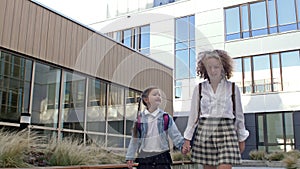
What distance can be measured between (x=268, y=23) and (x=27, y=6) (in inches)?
488

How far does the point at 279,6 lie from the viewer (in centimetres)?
1606

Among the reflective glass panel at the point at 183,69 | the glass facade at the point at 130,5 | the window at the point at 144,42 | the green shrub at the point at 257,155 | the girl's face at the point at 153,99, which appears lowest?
the green shrub at the point at 257,155

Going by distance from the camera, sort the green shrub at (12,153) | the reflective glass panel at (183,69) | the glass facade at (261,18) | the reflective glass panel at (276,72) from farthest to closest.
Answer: the glass facade at (261,18)
the reflective glass panel at (276,72)
the reflective glass panel at (183,69)
the green shrub at (12,153)

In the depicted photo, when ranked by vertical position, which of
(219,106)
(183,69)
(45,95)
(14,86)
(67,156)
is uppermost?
(183,69)

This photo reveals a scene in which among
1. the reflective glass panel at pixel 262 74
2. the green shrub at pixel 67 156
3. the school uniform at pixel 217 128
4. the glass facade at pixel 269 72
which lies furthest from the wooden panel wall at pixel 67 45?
the reflective glass panel at pixel 262 74

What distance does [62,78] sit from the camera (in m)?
8.23

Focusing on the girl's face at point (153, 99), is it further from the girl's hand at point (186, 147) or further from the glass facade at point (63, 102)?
the glass facade at point (63, 102)

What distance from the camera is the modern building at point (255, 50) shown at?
14922mm

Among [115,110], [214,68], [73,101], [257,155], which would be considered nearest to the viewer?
[214,68]

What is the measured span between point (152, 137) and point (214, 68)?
0.85 m

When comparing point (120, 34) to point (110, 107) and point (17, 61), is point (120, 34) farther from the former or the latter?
point (17, 61)

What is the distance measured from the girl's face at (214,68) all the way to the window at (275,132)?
13.6 metres

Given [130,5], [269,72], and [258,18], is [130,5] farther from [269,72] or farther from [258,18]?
[269,72]

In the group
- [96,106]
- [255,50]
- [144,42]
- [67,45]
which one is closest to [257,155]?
[255,50]
